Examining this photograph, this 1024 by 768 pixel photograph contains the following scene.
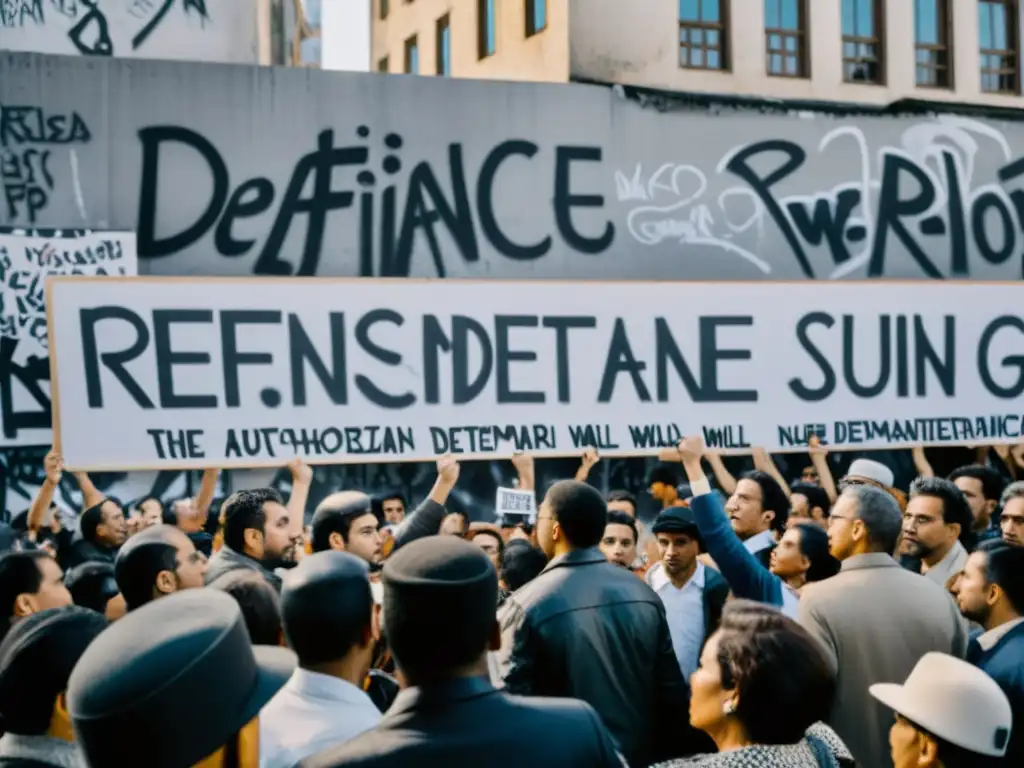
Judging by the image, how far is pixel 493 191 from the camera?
10.5m

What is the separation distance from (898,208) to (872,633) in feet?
26.3

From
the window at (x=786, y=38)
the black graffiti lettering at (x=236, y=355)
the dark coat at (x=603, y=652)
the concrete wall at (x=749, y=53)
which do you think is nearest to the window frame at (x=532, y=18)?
the concrete wall at (x=749, y=53)

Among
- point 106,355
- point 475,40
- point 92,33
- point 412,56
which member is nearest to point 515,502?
point 106,355

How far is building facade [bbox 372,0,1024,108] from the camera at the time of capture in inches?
580

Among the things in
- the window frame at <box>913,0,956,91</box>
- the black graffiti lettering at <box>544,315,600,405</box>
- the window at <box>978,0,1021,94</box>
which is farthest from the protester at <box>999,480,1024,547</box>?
the window at <box>978,0,1021,94</box>

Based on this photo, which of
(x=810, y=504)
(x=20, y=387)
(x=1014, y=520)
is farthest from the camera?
(x=20, y=387)

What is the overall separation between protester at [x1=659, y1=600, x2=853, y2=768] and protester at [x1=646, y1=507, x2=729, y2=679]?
94.9 inches

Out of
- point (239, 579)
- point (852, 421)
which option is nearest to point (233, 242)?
point (852, 421)

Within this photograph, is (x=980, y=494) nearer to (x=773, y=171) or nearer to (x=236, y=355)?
(x=773, y=171)

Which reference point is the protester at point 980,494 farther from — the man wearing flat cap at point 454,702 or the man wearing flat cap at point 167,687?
the man wearing flat cap at point 167,687

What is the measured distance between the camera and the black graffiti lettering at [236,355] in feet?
29.5

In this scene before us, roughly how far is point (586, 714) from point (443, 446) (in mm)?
7112

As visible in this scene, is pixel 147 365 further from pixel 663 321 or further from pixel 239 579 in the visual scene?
pixel 239 579

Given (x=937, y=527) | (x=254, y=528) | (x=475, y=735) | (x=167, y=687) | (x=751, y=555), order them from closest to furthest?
(x=167, y=687) < (x=475, y=735) < (x=751, y=555) < (x=254, y=528) < (x=937, y=527)
